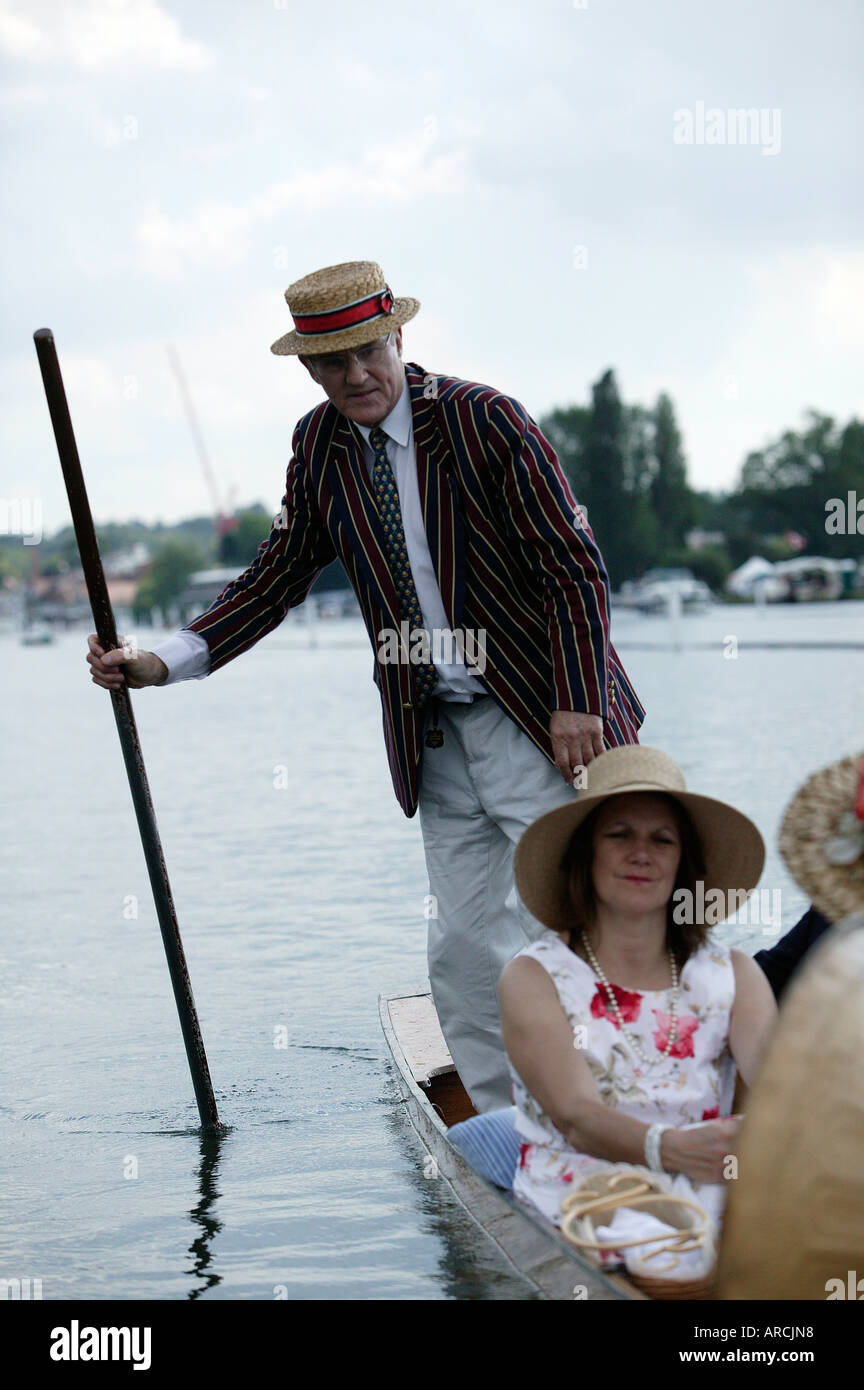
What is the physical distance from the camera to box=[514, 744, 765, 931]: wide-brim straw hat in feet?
10.7

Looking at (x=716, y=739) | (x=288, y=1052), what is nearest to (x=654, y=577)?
(x=716, y=739)

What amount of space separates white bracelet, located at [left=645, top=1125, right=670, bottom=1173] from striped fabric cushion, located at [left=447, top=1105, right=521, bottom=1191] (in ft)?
1.88

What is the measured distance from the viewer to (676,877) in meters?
3.37

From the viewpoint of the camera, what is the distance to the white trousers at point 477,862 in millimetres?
4391

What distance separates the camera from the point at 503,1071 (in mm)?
4656

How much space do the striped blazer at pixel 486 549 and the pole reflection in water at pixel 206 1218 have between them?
1.24 meters

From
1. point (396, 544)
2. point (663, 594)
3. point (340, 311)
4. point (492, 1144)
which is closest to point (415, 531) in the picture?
point (396, 544)

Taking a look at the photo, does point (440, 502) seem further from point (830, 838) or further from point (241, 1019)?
point (241, 1019)

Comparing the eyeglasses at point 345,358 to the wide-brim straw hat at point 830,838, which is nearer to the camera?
the wide-brim straw hat at point 830,838

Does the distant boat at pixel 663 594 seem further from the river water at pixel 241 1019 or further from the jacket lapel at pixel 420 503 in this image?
the jacket lapel at pixel 420 503

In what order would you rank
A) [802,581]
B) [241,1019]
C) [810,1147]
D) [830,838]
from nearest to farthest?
[810,1147] < [830,838] < [241,1019] < [802,581]

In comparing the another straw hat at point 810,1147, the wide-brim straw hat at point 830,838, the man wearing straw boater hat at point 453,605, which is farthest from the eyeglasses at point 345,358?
the another straw hat at point 810,1147

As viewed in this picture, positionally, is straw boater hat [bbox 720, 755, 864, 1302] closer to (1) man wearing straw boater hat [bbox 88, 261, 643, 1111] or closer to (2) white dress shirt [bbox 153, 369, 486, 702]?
(1) man wearing straw boater hat [bbox 88, 261, 643, 1111]

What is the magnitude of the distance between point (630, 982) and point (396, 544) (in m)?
1.42
